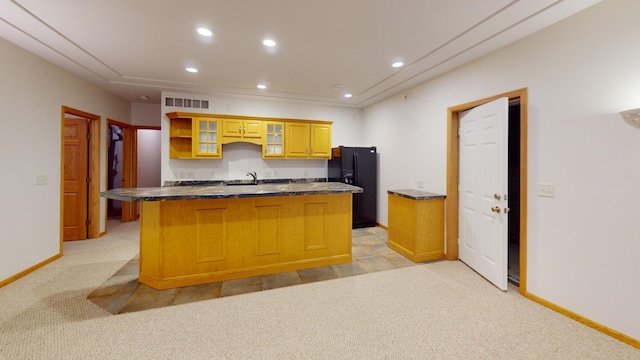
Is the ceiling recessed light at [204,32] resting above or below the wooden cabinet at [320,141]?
above

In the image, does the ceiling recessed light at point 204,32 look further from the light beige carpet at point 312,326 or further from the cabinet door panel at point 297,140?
the light beige carpet at point 312,326

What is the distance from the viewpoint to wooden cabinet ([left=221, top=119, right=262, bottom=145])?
15.6 ft

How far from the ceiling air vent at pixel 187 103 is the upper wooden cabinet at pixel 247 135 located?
8.9 inches

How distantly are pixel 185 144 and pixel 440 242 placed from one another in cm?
465

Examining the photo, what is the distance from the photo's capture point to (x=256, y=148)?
5.23m

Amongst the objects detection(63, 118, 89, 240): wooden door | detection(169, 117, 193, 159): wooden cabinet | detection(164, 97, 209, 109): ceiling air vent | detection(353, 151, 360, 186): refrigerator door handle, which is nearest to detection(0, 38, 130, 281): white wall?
detection(63, 118, 89, 240): wooden door

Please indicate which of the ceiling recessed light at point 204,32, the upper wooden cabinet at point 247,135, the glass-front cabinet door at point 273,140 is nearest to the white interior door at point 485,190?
the upper wooden cabinet at point 247,135

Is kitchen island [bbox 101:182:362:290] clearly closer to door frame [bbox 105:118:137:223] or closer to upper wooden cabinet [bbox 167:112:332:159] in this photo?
upper wooden cabinet [bbox 167:112:332:159]

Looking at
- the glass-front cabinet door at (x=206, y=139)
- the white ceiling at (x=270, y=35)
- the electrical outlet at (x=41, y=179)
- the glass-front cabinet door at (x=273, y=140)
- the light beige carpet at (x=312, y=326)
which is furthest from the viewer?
the glass-front cabinet door at (x=273, y=140)

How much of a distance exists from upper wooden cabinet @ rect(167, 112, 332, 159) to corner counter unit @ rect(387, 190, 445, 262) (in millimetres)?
2269

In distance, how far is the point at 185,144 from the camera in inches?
189

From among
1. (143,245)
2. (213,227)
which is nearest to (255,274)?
(213,227)

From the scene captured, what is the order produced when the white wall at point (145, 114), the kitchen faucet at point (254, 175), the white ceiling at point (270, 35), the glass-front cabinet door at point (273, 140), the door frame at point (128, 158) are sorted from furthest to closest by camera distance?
the white wall at point (145, 114), the door frame at point (128, 158), the kitchen faucet at point (254, 175), the glass-front cabinet door at point (273, 140), the white ceiling at point (270, 35)

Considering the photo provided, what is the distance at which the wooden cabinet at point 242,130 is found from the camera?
4746 mm
